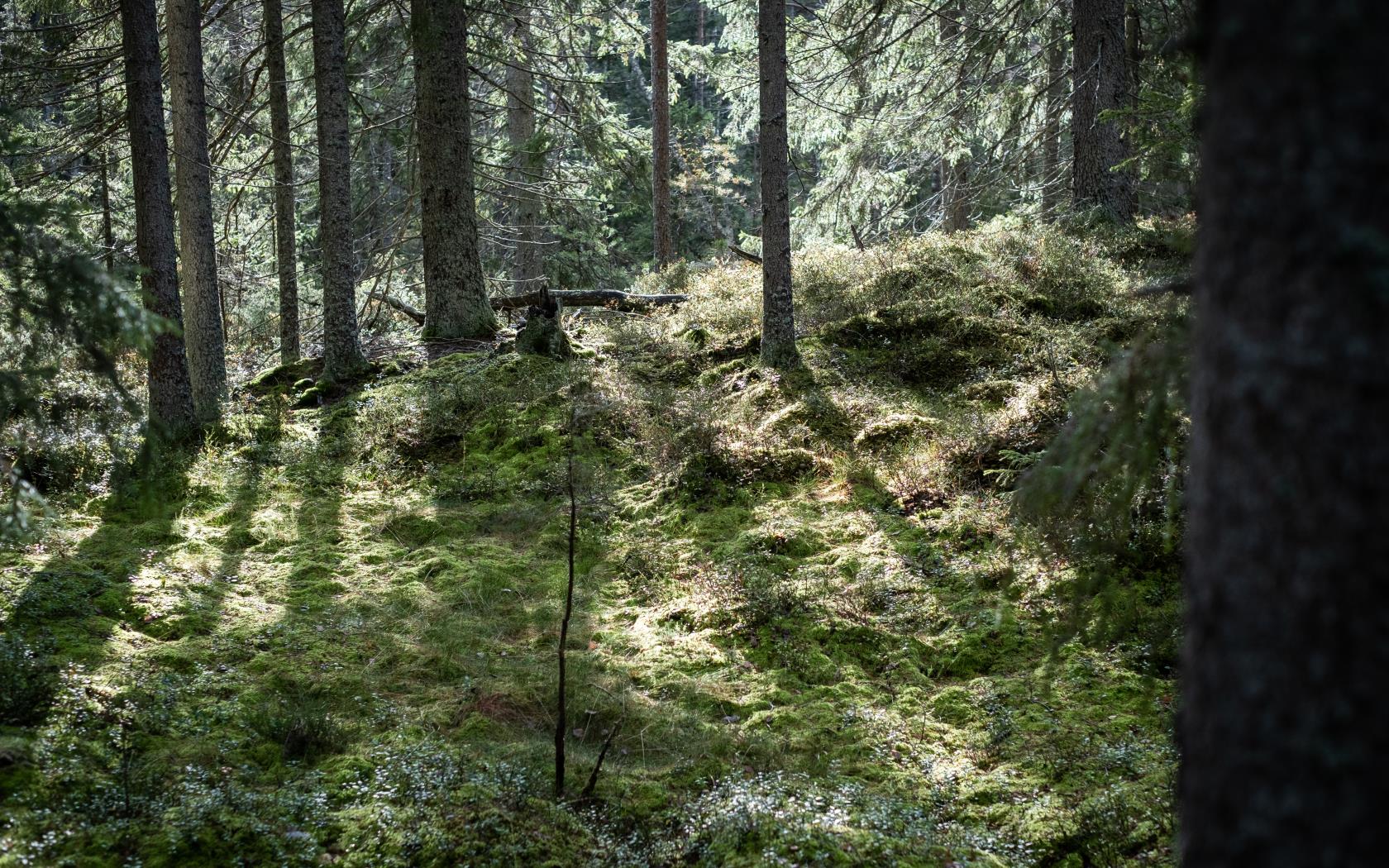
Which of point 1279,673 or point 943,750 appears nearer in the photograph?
point 1279,673

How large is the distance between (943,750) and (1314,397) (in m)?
4.12

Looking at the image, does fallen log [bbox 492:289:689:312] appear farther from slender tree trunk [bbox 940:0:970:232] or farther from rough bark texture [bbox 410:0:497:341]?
slender tree trunk [bbox 940:0:970:232]

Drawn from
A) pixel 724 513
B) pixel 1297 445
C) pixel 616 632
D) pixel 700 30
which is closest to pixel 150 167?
pixel 724 513

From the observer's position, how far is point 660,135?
19.5 meters

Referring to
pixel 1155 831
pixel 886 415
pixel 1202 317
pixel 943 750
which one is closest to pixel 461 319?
pixel 886 415

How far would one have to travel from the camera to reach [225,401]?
1067 cm

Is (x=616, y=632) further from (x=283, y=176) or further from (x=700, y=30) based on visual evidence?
(x=700, y=30)

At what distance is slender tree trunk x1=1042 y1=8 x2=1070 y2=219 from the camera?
53.5 ft

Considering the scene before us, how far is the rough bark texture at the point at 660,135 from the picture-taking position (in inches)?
752

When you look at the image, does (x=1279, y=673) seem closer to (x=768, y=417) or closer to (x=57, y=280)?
(x=57, y=280)

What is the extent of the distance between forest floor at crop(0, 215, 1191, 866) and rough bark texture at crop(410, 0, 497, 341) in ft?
6.51

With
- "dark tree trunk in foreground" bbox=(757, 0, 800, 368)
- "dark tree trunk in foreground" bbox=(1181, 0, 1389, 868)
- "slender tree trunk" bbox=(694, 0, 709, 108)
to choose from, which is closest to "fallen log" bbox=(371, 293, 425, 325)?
"dark tree trunk in foreground" bbox=(757, 0, 800, 368)

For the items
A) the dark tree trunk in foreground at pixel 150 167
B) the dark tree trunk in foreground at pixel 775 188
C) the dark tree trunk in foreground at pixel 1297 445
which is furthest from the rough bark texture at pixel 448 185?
the dark tree trunk in foreground at pixel 1297 445

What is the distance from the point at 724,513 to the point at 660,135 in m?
13.6
